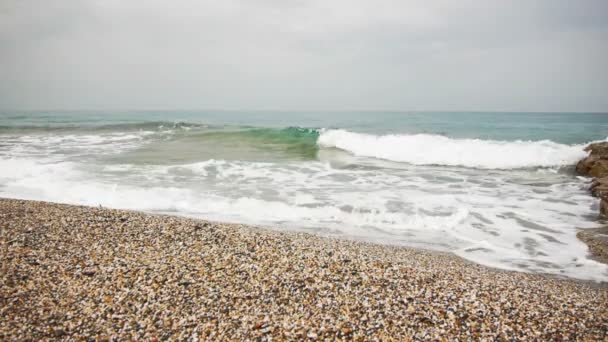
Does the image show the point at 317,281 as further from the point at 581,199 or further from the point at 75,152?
the point at 75,152

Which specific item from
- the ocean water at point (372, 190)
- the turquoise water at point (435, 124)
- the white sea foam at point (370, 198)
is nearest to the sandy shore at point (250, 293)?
the white sea foam at point (370, 198)

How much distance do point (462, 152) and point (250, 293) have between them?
18.4 m

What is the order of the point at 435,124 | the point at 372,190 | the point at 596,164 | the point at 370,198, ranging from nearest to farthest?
the point at 370,198 → the point at 372,190 → the point at 596,164 → the point at 435,124

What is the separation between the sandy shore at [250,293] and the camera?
10.6 ft

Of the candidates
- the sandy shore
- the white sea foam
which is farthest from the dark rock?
the sandy shore

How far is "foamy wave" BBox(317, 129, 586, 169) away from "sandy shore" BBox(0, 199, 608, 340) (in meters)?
13.9

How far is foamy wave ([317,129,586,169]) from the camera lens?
56.0 ft

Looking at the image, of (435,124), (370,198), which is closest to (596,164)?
(370,198)

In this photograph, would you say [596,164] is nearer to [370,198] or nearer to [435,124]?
[370,198]

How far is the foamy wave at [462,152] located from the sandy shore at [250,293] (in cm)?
1385

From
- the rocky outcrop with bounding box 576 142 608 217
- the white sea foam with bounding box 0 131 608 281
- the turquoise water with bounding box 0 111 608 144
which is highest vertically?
the turquoise water with bounding box 0 111 608 144

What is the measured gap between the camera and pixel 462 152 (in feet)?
62.7

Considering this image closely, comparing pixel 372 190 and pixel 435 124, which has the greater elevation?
pixel 435 124

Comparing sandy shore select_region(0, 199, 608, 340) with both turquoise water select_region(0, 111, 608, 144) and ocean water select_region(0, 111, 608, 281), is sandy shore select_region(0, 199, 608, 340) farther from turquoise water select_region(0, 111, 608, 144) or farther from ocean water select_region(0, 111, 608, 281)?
turquoise water select_region(0, 111, 608, 144)
